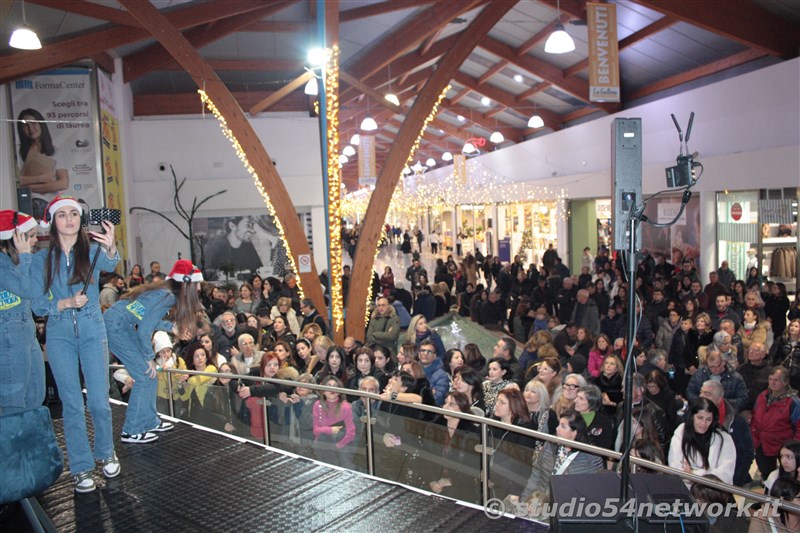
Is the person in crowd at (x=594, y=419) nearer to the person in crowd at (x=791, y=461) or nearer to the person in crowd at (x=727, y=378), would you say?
the person in crowd at (x=791, y=461)

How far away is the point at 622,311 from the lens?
10969mm

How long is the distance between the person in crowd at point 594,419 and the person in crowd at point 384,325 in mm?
5319

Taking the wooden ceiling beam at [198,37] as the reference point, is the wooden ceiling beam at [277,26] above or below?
above

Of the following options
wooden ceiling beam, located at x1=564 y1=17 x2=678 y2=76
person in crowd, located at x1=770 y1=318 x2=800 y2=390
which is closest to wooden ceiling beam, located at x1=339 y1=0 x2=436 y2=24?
wooden ceiling beam, located at x1=564 y1=17 x2=678 y2=76

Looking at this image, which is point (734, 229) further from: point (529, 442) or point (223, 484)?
point (223, 484)

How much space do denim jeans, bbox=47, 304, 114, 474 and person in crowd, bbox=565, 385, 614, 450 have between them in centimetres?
345

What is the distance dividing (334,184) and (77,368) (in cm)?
741

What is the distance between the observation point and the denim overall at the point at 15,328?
366 centimetres

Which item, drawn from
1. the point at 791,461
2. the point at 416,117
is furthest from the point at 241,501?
the point at 416,117

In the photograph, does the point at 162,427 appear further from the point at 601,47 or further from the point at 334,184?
the point at 601,47

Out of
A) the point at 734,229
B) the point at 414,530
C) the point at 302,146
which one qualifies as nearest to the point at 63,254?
the point at 414,530

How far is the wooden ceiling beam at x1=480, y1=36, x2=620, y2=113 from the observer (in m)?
19.3

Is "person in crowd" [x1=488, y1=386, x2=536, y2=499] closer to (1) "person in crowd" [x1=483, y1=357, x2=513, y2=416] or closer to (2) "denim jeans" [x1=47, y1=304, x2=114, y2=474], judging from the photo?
(1) "person in crowd" [x1=483, y1=357, x2=513, y2=416]

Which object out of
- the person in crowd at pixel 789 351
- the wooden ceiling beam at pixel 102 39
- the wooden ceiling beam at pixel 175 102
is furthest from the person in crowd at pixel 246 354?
the wooden ceiling beam at pixel 175 102
